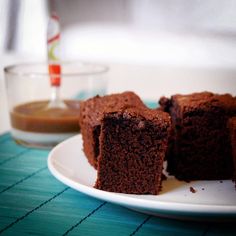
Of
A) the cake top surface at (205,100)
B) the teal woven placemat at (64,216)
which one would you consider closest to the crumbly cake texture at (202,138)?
the cake top surface at (205,100)

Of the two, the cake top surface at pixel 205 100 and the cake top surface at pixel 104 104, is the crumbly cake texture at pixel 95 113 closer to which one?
the cake top surface at pixel 104 104

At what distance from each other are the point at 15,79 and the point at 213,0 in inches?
64.7

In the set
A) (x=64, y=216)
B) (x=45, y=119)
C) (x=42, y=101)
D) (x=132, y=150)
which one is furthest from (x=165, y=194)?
(x=42, y=101)

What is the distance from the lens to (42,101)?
1.70 m

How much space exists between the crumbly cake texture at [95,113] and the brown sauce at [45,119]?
180 millimetres

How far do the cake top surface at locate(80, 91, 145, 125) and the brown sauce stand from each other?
0.20 meters

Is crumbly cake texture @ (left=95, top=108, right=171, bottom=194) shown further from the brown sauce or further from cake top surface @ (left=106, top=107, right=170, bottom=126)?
the brown sauce

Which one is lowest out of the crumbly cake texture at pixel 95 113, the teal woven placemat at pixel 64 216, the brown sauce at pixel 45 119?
the teal woven placemat at pixel 64 216

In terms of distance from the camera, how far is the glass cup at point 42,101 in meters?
1.57

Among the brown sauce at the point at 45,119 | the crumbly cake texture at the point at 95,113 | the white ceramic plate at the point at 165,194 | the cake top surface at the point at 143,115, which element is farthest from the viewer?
the brown sauce at the point at 45,119

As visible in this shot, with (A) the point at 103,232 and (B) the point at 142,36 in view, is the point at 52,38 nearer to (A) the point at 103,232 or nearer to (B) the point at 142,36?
(A) the point at 103,232

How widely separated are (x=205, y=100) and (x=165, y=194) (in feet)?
0.88

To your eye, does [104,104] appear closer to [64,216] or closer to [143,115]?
[143,115]

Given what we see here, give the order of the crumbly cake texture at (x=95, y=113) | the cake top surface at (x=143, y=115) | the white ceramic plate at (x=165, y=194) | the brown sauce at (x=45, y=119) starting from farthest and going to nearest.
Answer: the brown sauce at (x=45, y=119) → the crumbly cake texture at (x=95, y=113) → the cake top surface at (x=143, y=115) → the white ceramic plate at (x=165, y=194)
